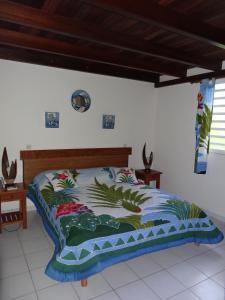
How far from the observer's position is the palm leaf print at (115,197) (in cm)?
273

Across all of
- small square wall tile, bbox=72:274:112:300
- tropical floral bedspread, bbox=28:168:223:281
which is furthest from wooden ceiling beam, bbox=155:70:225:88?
small square wall tile, bbox=72:274:112:300

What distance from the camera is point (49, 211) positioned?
2715mm

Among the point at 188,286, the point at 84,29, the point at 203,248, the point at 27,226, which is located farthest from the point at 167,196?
the point at 84,29

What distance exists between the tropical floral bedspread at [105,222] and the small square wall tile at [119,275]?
217 mm

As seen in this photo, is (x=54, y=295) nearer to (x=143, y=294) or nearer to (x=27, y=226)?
(x=143, y=294)

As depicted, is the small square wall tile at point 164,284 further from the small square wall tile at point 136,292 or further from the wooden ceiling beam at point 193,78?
the wooden ceiling beam at point 193,78

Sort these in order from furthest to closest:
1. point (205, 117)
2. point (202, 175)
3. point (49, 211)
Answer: point (202, 175)
point (205, 117)
point (49, 211)

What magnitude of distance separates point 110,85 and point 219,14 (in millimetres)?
2382

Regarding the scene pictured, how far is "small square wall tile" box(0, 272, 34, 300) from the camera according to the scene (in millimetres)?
1965

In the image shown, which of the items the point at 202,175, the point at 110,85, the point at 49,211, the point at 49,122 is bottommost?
the point at 49,211

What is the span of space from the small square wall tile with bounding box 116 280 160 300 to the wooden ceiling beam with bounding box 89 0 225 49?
2.39 metres

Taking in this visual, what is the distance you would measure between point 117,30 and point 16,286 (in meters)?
2.74

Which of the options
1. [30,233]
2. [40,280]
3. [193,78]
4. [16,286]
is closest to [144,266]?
[40,280]

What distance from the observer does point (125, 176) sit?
12.4 feet
